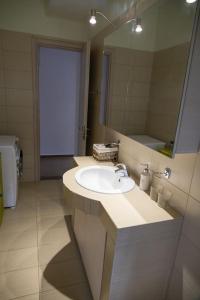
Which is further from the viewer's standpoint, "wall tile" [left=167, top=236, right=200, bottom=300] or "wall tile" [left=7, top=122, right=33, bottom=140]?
"wall tile" [left=7, top=122, right=33, bottom=140]

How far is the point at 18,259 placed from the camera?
5.83ft

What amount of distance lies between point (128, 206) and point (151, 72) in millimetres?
936

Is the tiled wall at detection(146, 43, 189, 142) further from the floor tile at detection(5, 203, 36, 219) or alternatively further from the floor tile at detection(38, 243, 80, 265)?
the floor tile at detection(5, 203, 36, 219)

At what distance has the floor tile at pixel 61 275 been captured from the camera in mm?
1572

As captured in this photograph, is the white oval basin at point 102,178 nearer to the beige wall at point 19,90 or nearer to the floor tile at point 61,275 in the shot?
the floor tile at point 61,275

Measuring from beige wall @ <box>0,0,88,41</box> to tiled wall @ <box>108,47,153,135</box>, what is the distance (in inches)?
42.3

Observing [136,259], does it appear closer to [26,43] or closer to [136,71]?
[136,71]

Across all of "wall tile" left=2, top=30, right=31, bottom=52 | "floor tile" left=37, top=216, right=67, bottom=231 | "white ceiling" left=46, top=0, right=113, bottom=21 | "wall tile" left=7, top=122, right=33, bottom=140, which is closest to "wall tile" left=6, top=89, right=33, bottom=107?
"wall tile" left=7, top=122, right=33, bottom=140

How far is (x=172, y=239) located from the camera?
117 cm

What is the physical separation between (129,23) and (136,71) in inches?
17.4

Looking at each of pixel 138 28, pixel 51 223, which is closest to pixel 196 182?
pixel 138 28

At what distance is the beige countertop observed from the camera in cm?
106

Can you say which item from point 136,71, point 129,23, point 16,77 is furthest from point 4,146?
point 129,23

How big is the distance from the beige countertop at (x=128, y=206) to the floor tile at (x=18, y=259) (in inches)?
36.0
